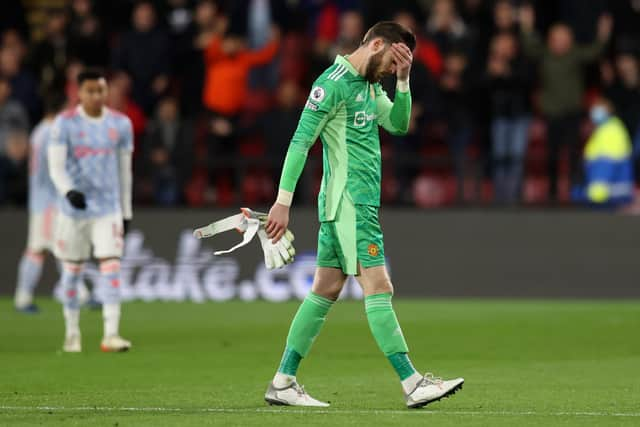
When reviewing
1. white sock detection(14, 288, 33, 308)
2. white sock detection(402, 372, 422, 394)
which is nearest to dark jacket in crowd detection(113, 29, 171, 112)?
white sock detection(14, 288, 33, 308)

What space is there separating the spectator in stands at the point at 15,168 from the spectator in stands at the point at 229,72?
2533 mm

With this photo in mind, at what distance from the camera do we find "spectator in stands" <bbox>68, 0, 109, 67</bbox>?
1983 centimetres

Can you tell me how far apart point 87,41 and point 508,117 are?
594cm

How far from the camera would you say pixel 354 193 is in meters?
8.53

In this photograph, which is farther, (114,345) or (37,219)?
(37,219)

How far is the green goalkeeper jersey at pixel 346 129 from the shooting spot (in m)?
8.45

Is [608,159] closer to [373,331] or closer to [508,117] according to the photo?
[508,117]

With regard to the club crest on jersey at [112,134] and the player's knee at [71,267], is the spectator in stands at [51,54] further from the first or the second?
the player's knee at [71,267]

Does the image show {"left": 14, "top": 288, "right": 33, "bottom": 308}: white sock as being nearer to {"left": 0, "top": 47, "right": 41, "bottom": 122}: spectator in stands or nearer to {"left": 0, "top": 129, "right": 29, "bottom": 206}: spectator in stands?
{"left": 0, "top": 129, "right": 29, "bottom": 206}: spectator in stands

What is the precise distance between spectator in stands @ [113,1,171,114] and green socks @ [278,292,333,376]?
37.1ft

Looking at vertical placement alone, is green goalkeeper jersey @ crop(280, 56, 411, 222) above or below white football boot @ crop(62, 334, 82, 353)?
above

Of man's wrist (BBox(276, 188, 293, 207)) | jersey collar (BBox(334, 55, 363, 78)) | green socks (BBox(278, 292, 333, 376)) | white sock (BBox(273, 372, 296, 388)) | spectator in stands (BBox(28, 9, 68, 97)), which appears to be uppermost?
spectator in stands (BBox(28, 9, 68, 97))

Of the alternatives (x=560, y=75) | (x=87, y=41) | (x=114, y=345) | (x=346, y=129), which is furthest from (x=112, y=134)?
(x=560, y=75)

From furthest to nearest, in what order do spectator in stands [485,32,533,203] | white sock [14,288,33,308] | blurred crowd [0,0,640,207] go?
1. blurred crowd [0,0,640,207]
2. spectator in stands [485,32,533,203]
3. white sock [14,288,33,308]
